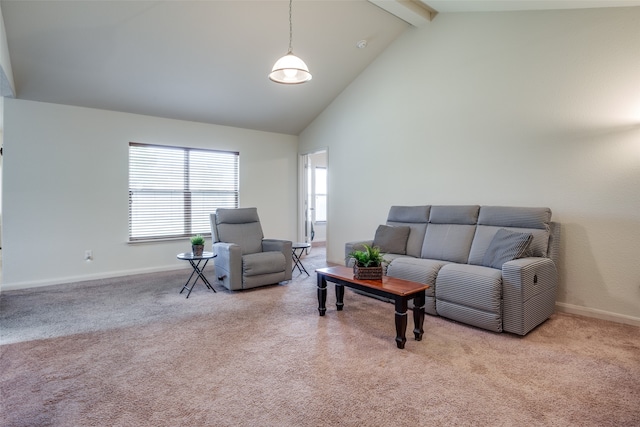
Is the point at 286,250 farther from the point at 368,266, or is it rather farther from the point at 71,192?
the point at 71,192

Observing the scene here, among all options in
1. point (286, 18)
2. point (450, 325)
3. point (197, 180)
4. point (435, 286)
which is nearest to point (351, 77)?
point (286, 18)

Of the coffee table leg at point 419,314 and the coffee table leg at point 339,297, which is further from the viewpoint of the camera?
the coffee table leg at point 339,297

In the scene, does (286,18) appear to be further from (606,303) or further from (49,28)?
(606,303)

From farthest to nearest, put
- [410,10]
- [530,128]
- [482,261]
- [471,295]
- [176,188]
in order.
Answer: [176,188] → [410,10] → [530,128] → [482,261] → [471,295]

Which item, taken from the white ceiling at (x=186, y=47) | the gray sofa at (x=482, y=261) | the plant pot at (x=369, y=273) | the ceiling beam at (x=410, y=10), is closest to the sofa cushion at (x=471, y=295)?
the gray sofa at (x=482, y=261)

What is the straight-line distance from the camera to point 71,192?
4.53 m

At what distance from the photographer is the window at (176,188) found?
511cm

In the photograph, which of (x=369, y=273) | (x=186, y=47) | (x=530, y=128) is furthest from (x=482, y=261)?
(x=186, y=47)

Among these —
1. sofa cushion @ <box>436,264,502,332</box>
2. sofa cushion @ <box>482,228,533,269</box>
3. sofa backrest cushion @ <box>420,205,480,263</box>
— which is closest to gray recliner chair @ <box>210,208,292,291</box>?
sofa backrest cushion @ <box>420,205,480,263</box>

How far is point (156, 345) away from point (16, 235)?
307 cm

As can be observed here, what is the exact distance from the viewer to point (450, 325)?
3.02m

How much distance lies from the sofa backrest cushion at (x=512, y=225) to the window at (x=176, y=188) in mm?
4155

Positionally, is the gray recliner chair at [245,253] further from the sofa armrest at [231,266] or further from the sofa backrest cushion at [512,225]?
the sofa backrest cushion at [512,225]

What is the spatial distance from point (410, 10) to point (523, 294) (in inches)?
137
